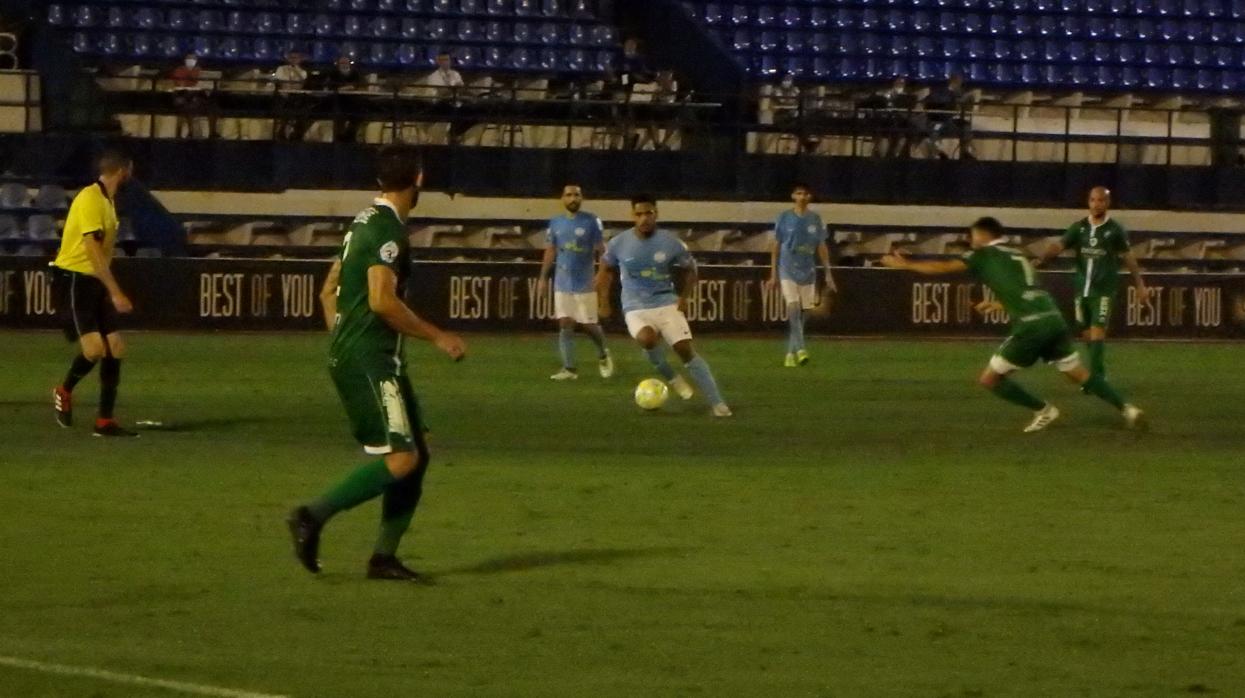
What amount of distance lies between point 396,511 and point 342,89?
75.9 ft

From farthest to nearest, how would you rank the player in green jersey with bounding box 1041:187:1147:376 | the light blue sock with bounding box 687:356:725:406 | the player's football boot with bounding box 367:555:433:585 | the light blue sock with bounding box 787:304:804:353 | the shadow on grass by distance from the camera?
the light blue sock with bounding box 787:304:804:353 → the player in green jersey with bounding box 1041:187:1147:376 → the light blue sock with bounding box 687:356:725:406 → the shadow on grass → the player's football boot with bounding box 367:555:433:585

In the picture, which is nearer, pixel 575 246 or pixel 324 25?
pixel 575 246

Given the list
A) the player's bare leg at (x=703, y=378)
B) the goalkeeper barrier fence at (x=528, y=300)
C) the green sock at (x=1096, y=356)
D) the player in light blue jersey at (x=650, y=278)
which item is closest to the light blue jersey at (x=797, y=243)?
the goalkeeper barrier fence at (x=528, y=300)

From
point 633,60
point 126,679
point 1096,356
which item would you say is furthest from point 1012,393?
point 633,60

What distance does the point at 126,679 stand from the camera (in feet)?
24.1

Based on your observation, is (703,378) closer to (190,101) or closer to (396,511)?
(396,511)

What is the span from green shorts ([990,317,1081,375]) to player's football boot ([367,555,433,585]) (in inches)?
330

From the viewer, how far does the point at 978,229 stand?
656 inches

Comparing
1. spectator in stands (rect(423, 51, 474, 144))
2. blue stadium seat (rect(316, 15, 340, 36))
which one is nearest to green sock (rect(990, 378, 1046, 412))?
spectator in stands (rect(423, 51, 474, 144))

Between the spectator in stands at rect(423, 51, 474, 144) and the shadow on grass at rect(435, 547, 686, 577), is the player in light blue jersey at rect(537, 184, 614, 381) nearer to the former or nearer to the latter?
the spectator in stands at rect(423, 51, 474, 144)

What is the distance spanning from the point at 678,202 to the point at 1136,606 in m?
24.9

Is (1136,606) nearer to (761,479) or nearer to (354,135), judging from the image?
(761,479)

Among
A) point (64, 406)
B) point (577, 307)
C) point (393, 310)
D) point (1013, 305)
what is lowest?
point (64, 406)

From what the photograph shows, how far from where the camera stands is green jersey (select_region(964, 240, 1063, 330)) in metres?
16.8
